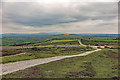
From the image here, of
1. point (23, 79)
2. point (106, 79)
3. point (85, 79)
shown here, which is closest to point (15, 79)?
point (23, 79)

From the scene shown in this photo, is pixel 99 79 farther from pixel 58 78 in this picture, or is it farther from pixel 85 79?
pixel 58 78

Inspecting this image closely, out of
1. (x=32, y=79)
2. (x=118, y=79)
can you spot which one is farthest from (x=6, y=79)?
(x=118, y=79)

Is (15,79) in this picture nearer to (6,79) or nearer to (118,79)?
(6,79)

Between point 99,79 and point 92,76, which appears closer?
point 99,79

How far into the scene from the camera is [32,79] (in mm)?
28031

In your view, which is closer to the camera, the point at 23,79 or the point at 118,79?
the point at 118,79

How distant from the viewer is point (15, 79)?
28453mm

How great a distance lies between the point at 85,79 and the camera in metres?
26.9

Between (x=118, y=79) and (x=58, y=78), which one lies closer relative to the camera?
(x=118, y=79)

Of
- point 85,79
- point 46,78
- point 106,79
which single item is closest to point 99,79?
point 106,79

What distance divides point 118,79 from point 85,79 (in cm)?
919

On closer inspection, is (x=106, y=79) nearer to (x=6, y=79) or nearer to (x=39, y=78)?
(x=39, y=78)

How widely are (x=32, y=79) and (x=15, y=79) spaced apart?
17.5 ft

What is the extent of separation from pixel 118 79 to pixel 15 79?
1191 inches
